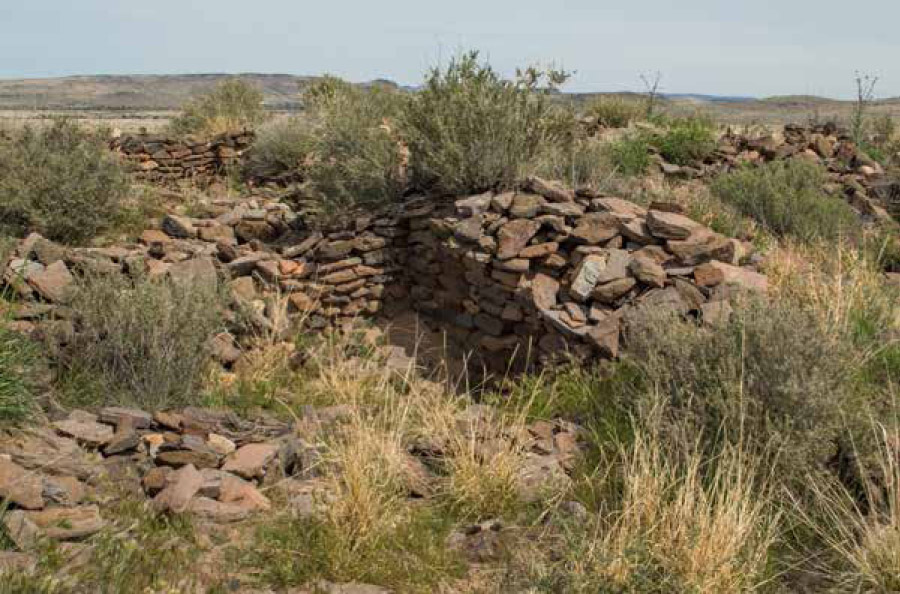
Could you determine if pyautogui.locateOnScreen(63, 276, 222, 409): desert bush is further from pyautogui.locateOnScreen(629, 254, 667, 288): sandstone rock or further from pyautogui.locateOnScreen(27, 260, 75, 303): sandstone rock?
pyautogui.locateOnScreen(629, 254, 667, 288): sandstone rock

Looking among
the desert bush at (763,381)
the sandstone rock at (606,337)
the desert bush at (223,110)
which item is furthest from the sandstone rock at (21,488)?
the desert bush at (223,110)

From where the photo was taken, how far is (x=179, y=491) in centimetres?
383

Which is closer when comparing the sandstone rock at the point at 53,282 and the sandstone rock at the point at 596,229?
the sandstone rock at the point at 53,282

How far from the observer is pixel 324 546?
11.6 ft

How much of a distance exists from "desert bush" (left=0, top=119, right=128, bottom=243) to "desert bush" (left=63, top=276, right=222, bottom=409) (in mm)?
2496

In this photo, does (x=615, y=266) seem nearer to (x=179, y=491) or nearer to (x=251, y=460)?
(x=251, y=460)

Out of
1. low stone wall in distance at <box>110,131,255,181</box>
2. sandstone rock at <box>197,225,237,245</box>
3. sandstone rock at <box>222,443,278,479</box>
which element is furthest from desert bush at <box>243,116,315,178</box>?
sandstone rock at <box>222,443,278,479</box>

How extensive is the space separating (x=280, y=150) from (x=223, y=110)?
4563 mm

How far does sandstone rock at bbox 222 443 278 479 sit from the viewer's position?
4.29 m

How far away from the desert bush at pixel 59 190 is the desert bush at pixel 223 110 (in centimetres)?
562

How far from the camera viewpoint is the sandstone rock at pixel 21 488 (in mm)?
3521

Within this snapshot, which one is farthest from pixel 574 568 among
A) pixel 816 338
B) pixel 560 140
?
pixel 560 140

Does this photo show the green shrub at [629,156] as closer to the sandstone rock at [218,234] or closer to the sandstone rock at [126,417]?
the sandstone rock at [218,234]

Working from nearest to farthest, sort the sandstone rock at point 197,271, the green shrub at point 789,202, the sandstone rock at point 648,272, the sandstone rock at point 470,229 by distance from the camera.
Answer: the sandstone rock at point 648,272
the sandstone rock at point 197,271
the sandstone rock at point 470,229
the green shrub at point 789,202
